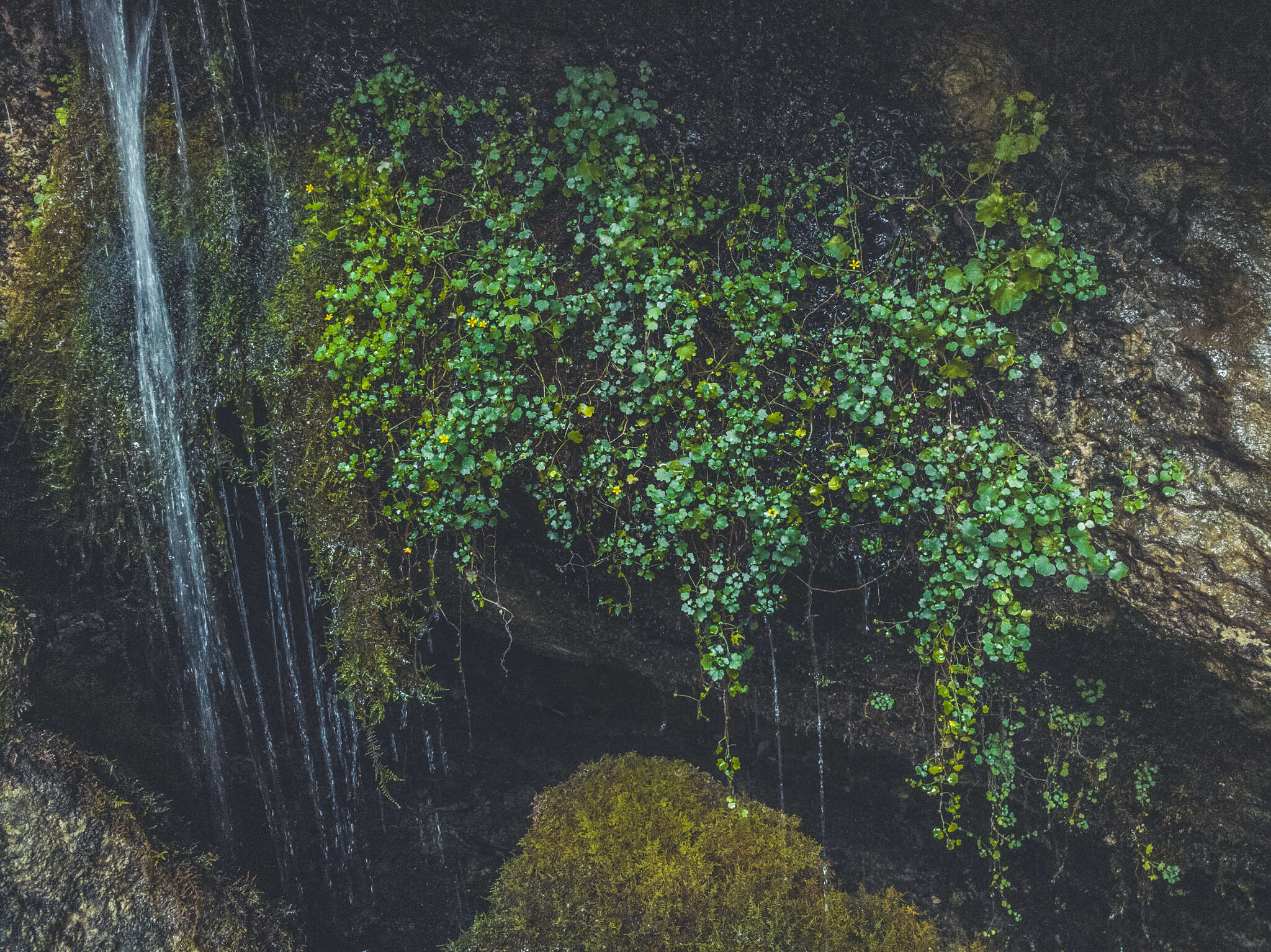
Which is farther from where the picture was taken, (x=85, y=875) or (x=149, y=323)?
(x=149, y=323)

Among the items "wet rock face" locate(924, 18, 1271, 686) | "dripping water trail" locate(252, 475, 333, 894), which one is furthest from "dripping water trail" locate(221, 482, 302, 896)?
"wet rock face" locate(924, 18, 1271, 686)

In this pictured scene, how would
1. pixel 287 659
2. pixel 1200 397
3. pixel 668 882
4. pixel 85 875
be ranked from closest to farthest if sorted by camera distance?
pixel 1200 397 → pixel 85 875 → pixel 668 882 → pixel 287 659

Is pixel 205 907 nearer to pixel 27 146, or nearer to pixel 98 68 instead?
pixel 27 146

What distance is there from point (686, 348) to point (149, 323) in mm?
2376

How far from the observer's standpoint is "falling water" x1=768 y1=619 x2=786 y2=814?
10.5ft

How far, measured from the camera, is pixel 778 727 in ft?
11.0

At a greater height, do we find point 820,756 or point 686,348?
point 686,348

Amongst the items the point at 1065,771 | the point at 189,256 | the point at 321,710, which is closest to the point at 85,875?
the point at 321,710

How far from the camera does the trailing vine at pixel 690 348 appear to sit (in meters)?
2.67

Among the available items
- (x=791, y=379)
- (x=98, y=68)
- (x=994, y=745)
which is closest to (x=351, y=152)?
(x=98, y=68)

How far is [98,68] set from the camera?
116 inches

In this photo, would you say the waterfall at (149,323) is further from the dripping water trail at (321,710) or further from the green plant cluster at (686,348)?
the green plant cluster at (686,348)

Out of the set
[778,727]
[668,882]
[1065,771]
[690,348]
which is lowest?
[668,882]

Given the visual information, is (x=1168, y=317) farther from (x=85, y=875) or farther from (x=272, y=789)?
(x=85, y=875)
